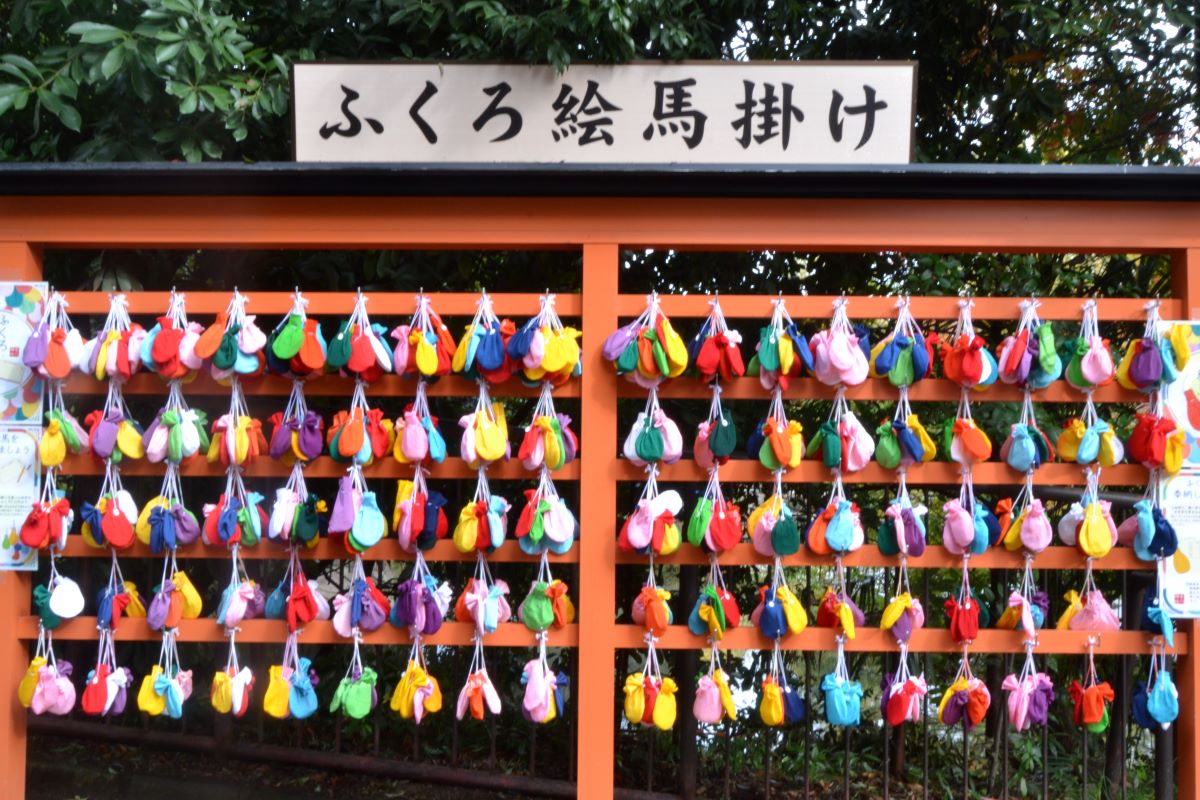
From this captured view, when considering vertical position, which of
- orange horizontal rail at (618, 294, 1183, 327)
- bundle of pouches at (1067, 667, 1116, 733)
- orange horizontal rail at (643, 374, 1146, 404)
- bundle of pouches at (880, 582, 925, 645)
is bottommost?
bundle of pouches at (1067, 667, 1116, 733)

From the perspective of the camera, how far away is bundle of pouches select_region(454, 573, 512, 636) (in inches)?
136

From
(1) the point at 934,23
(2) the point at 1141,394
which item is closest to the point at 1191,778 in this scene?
A: (2) the point at 1141,394

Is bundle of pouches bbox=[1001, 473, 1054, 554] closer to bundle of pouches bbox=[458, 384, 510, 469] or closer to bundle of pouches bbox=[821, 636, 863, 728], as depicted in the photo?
bundle of pouches bbox=[821, 636, 863, 728]

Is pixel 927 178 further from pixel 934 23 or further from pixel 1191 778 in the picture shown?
pixel 1191 778

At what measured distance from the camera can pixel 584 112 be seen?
352 centimetres

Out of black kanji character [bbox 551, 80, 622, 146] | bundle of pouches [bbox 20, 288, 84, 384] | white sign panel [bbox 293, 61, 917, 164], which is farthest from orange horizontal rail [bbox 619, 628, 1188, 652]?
bundle of pouches [bbox 20, 288, 84, 384]

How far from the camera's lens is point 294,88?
3498mm

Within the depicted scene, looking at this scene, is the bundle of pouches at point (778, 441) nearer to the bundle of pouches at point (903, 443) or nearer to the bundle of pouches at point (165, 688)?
the bundle of pouches at point (903, 443)

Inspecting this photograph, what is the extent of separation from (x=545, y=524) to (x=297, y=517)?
0.87 m

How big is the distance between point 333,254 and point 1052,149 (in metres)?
4.09

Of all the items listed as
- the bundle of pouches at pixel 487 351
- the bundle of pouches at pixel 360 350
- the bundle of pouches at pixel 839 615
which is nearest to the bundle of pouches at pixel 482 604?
the bundle of pouches at pixel 487 351

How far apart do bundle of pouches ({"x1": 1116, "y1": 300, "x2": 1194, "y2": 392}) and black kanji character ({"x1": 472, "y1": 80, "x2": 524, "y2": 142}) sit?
231cm

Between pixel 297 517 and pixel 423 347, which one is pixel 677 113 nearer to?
pixel 423 347

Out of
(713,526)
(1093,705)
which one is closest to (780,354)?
(713,526)
